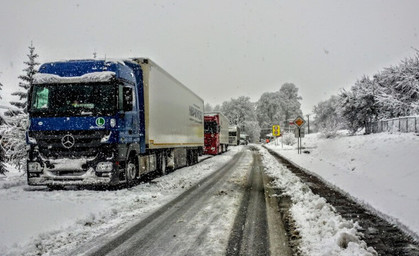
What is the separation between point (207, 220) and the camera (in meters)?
6.27

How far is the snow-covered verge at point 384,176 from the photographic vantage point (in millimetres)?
7097

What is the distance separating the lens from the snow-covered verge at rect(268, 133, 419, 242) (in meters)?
7.10

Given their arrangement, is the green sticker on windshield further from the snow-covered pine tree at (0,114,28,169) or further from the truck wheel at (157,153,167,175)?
the snow-covered pine tree at (0,114,28,169)

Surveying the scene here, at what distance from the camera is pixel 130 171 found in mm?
10758

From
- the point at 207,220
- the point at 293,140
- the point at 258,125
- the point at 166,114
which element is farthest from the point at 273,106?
the point at 207,220

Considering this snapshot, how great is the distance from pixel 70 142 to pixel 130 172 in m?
2.16

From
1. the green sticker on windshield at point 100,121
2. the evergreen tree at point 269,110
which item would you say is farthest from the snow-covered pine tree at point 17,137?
the evergreen tree at point 269,110

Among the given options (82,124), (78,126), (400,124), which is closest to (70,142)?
(78,126)

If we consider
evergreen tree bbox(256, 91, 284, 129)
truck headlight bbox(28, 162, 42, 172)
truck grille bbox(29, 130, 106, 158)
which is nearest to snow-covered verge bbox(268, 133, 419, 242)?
truck grille bbox(29, 130, 106, 158)

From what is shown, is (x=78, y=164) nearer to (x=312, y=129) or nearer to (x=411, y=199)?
(x=411, y=199)

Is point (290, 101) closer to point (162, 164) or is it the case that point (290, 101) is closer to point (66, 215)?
point (162, 164)

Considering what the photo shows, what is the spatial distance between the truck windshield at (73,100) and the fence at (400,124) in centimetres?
2064

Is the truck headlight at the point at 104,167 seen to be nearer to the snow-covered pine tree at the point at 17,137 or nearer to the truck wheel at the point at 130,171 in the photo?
the truck wheel at the point at 130,171

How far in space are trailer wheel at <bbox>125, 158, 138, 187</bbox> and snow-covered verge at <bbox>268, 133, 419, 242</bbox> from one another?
21.6 ft
